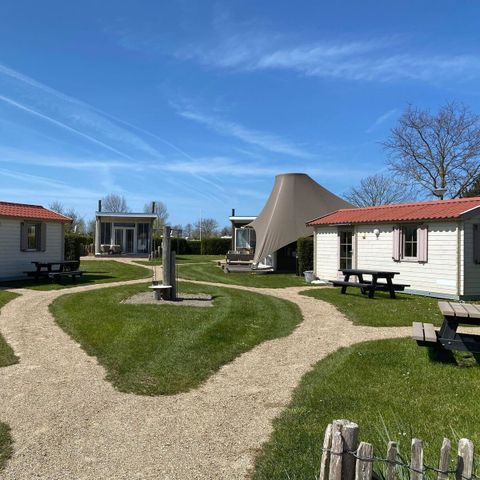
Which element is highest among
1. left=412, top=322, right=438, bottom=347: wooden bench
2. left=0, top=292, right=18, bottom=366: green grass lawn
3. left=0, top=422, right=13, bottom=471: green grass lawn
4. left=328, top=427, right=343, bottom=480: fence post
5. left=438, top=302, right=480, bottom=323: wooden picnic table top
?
left=438, top=302, right=480, bottom=323: wooden picnic table top

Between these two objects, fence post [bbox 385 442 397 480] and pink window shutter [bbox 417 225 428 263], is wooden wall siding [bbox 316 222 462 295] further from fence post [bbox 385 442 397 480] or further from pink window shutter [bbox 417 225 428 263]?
fence post [bbox 385 442 397 480]

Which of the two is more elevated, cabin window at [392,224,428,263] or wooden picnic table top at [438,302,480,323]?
cabin window at [392,224,428,263]

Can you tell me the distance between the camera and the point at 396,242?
1508 centimetres

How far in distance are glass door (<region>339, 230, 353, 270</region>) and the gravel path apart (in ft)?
34.7

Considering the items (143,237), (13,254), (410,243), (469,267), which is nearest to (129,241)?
(143,237)

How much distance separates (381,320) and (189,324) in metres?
3.93

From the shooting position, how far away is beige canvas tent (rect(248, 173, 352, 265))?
849 inches

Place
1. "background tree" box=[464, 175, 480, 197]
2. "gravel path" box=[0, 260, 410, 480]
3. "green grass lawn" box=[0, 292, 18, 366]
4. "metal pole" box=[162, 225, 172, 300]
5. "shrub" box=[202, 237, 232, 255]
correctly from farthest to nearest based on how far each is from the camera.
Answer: "shrub" box=[202, 237, 232, 255] → "background tree" box=[464, 175, 480, 197] → "metal pole" box=[162, 225, 172, 300] → "green grass lawn" box=[0, 292, 18, 366] → "gravel path" box=[0, 260, 410, 480]

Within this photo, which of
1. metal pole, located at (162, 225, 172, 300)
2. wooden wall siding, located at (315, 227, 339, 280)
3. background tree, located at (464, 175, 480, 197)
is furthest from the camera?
background tree, located at (464, 175, 480, 197)

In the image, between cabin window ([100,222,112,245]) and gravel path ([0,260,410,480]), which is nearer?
gravel path ([0,260,410,480])

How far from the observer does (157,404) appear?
4.57 metres

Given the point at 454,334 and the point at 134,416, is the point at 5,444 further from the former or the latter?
the point at 454,334

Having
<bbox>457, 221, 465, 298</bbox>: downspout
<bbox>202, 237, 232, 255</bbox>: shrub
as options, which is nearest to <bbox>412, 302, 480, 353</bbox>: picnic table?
<bbox>457, 221, 465, 298</bbox>: downspout

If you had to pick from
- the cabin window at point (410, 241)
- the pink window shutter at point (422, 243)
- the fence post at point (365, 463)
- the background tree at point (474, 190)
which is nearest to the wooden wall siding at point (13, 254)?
the cabin window at point (410, 241)
